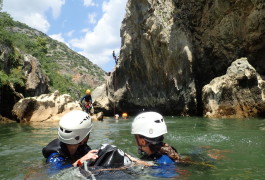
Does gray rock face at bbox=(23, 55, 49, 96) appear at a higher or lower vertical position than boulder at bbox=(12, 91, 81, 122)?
higher

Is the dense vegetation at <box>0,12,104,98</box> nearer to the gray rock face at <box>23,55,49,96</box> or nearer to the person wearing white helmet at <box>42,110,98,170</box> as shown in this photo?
the gray rock face at <box>23,55,49,96</box>

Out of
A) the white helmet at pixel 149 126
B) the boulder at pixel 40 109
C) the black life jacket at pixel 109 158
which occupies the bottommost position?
the black life jacket at pixel 109 158

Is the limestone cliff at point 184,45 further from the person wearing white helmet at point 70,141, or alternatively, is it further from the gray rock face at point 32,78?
the person wearing white helmet at point 70,141

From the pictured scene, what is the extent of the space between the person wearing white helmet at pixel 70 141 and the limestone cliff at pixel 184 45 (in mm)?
16099

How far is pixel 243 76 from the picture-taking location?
1585cm

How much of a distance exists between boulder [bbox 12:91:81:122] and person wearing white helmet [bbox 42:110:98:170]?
12.9 meters

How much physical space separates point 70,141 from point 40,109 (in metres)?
13.8

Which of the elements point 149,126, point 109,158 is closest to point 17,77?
point 149,126

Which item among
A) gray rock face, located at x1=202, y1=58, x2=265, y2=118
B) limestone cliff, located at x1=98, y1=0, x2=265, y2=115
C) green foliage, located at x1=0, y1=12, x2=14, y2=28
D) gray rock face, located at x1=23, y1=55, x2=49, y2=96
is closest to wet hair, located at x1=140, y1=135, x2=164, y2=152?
gray rock face, located at x1=202, y1=58, x2=265, y2=118

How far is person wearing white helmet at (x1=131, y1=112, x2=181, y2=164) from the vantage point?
378cm

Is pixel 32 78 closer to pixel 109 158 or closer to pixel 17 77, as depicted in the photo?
pixel 17 77

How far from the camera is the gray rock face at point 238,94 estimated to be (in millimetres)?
15188

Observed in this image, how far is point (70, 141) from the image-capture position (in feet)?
12.8

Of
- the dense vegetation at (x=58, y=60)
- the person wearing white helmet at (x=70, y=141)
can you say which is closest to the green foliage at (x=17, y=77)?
the dense vegetation at (x=58, y=60)
